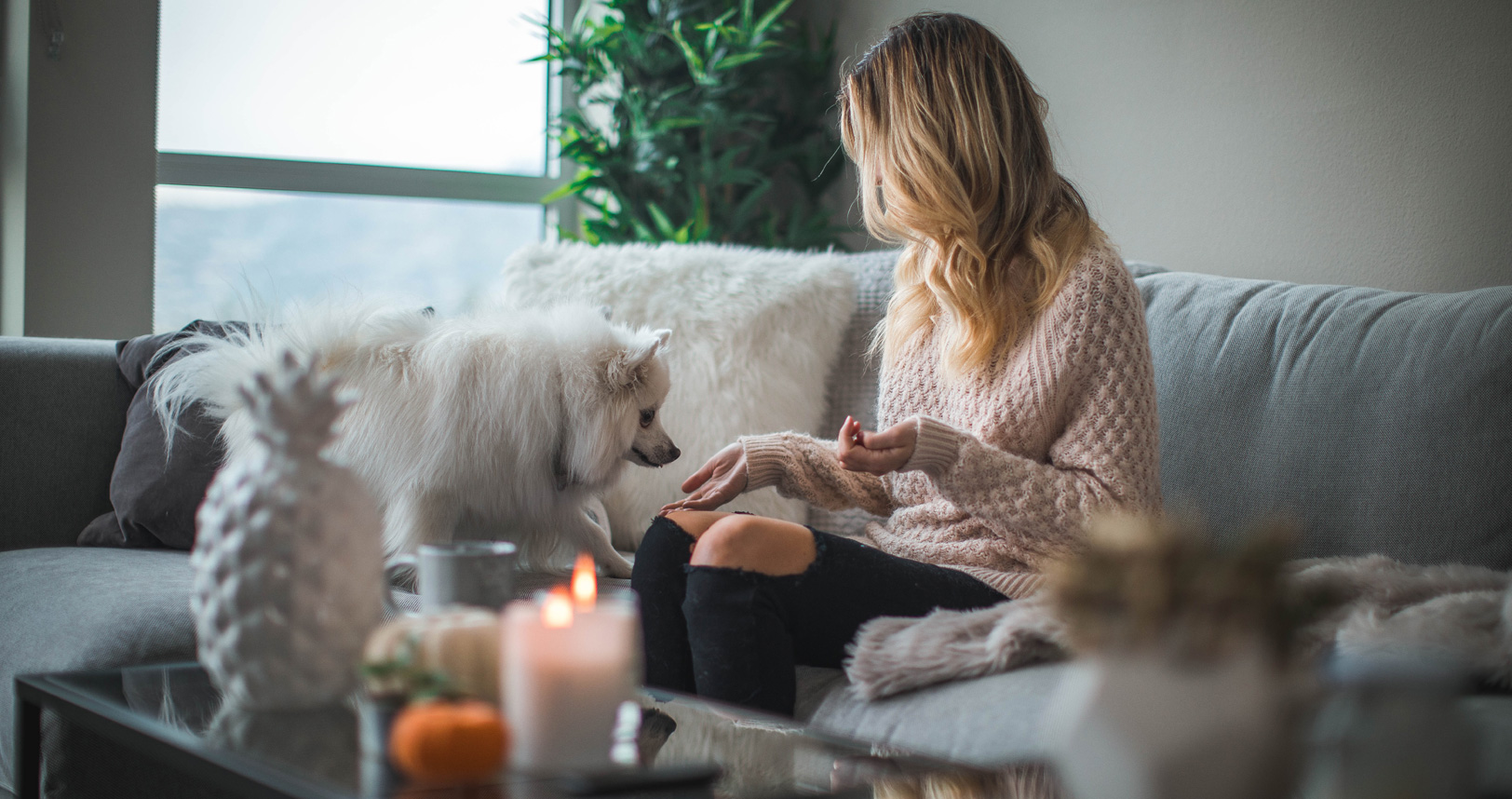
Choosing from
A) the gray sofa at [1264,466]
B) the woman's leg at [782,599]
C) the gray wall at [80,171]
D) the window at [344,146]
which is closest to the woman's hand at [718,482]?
the woman's leg at [782,599]

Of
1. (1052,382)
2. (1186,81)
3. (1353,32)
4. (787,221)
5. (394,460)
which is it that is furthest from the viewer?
(787,221)

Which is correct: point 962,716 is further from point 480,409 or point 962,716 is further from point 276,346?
point 276,346

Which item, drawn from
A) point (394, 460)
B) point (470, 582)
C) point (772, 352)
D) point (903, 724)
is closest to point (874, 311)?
point (772, 352)

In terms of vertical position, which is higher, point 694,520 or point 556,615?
point 556,615

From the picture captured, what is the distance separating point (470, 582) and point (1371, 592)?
105 cm

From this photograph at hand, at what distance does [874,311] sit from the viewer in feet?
7.41

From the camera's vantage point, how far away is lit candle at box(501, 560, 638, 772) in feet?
2.34

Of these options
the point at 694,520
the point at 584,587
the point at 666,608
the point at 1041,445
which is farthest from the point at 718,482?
the point at 584,587

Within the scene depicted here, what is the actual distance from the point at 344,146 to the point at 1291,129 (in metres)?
2.62

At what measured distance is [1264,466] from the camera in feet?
5.54

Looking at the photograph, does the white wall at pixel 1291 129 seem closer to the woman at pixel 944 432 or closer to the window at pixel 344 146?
the woman at pixel 944 432

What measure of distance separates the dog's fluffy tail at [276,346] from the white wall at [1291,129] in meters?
1.54

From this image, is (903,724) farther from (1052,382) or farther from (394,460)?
(394,460)

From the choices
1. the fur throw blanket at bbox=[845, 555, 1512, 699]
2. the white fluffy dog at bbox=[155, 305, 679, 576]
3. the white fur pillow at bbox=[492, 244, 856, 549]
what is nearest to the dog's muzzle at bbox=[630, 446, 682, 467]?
the white fluffy dog at bbox=[155, 305, 679, 576]
